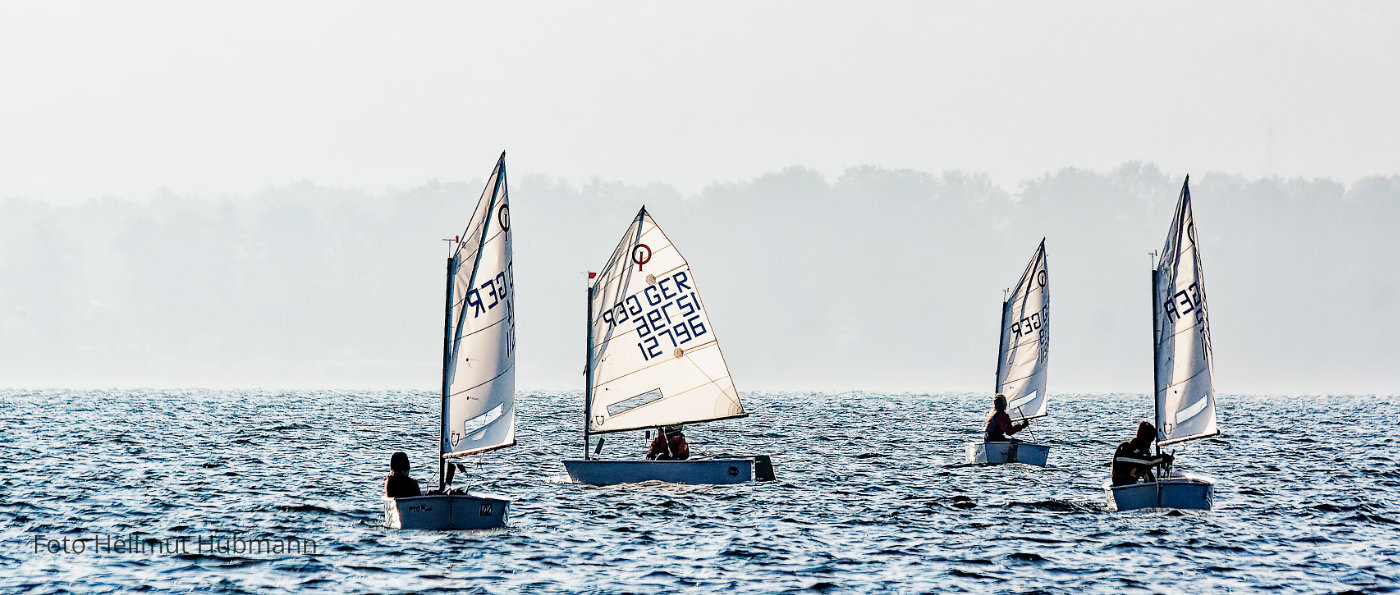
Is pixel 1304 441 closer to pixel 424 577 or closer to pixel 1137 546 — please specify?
pixel 1137 546

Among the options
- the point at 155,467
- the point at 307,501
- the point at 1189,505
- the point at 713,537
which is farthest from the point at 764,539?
the point at 155,467

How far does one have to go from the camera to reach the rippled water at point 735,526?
24.6 meters

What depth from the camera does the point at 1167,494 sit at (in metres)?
31.3

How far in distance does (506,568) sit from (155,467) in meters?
25.0

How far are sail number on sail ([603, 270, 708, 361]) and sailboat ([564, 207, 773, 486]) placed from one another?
0.03 metres

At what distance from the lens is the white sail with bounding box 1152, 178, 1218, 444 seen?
109ft

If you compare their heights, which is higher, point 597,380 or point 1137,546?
point 597,380

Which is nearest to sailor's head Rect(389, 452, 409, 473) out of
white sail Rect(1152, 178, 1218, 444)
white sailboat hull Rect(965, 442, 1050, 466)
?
white sail Rect(1152, 178, 1218, 444)

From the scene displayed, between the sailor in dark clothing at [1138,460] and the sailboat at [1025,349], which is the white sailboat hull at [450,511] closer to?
the sailor in dark clothing at [1138,460]

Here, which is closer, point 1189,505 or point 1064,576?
point 1064,576

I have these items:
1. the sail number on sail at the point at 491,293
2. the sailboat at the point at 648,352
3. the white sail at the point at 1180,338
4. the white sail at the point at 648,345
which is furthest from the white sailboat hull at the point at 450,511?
the white sail at the point at 1180,338

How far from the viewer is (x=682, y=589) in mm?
23922

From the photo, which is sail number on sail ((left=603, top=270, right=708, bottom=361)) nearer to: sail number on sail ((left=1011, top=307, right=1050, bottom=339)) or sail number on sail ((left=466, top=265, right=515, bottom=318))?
sail number on sail ((left=466, top=265, right=515, bottom=318))

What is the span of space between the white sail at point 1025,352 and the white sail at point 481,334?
86.2ft
